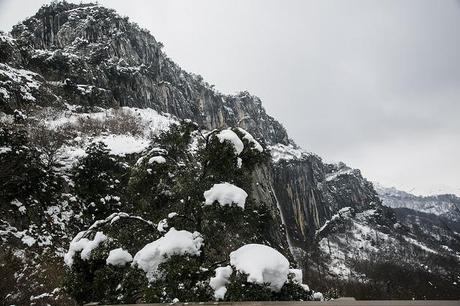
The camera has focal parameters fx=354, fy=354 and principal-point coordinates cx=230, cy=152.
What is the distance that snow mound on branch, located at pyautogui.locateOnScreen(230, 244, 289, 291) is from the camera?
5.76 meters

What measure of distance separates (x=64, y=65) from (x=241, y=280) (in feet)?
156

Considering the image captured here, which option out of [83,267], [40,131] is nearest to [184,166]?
[83,267]

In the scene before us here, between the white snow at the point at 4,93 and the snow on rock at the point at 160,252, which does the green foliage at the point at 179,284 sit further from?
the white snow at the point at 4,93

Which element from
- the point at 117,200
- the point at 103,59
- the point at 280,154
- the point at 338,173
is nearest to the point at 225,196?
the point at 117,200

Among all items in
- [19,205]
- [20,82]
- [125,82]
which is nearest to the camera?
[19,205]

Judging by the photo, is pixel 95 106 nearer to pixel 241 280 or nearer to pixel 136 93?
pixel 136 93

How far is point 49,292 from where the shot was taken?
13.5 metres

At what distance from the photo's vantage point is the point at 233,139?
804 cm

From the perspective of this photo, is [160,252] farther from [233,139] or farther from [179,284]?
[233,139]

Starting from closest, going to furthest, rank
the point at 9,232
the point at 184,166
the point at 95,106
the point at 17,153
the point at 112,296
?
the point at 112,296 < the point at 184,166 < the point at 9,232 < the point at 17,153 < the point at 95,106

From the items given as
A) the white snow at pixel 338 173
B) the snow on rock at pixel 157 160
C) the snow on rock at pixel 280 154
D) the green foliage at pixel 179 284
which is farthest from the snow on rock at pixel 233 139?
the white snow at pixel 338 173

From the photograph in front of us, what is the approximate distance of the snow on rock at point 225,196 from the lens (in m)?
7.38

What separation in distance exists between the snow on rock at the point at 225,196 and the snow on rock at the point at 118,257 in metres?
2.08

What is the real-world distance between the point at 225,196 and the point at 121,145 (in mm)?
18249
